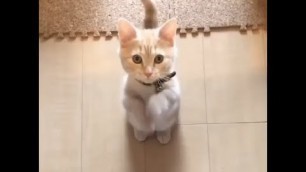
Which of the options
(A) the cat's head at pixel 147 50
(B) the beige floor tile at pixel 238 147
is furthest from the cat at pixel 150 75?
(B) the beige floor tile at pixel 238 147

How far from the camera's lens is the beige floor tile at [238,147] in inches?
56.7

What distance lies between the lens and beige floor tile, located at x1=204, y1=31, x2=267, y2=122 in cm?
149

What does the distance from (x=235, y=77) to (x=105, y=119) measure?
517 mm

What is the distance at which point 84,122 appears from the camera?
59.6 inches

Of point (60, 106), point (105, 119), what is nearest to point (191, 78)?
point (105, 119)

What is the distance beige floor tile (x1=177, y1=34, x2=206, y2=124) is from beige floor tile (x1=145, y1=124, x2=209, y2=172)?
48 millimetres

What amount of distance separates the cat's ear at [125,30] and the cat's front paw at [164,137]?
39 cm

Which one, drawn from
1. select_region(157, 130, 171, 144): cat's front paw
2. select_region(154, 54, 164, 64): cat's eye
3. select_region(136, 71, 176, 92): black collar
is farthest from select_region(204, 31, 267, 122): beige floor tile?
select_region(154, 54, 164, 64): cat's eye

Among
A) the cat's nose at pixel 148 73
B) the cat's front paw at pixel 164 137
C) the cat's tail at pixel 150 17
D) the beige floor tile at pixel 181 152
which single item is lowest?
the beige floor tile at pixel 181 152

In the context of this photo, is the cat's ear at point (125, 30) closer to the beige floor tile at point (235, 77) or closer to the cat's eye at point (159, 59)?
the cat's eye at point (159, 59)

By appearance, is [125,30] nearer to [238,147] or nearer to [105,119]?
[105,119]

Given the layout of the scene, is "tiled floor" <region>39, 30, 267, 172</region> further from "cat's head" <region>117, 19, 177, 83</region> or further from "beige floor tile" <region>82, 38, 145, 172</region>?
"cat's head" <region>117, 19, 177, 83</region>
